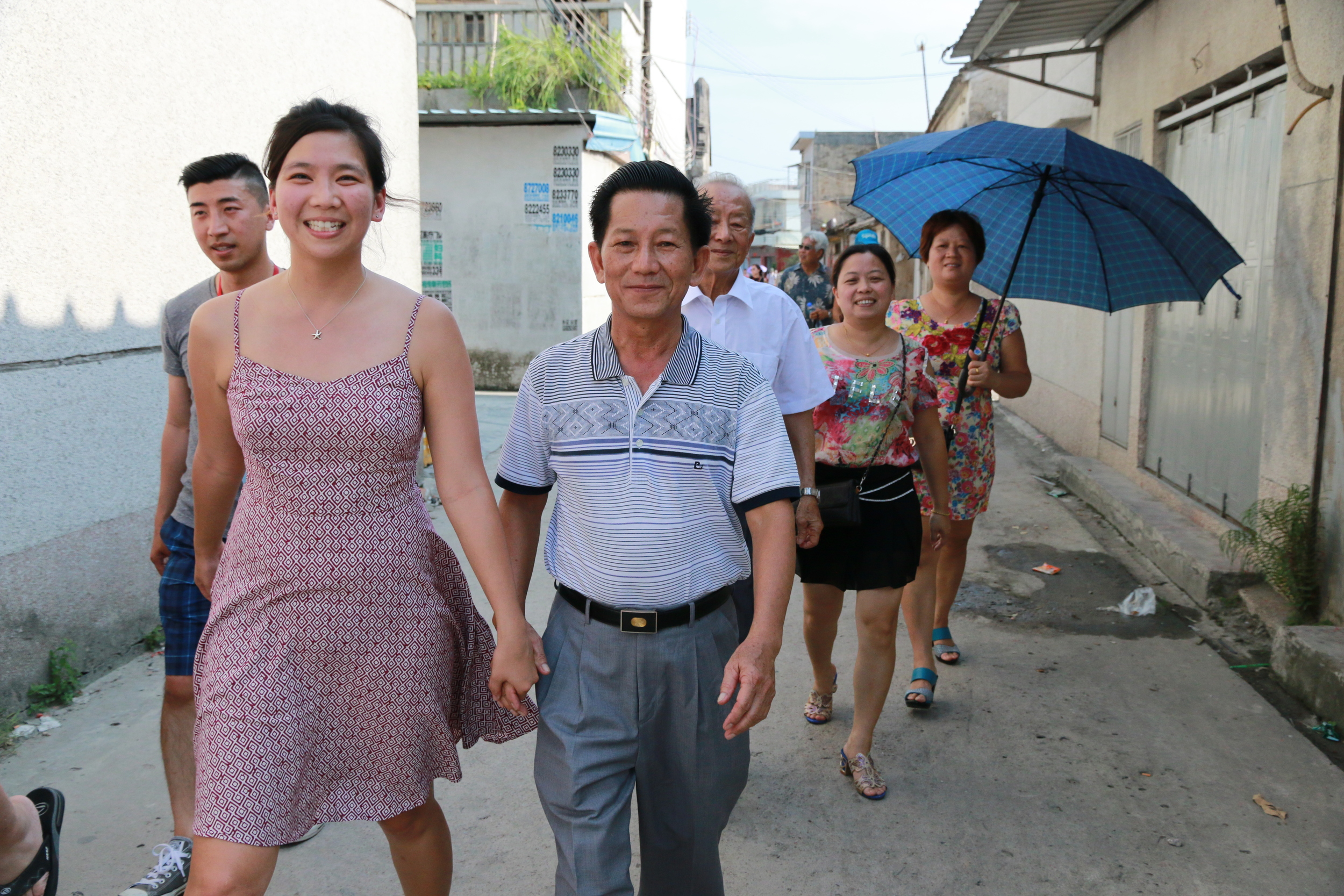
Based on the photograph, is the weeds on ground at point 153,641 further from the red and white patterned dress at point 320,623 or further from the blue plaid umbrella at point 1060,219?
the blue plaid umbrella at point 1060,219

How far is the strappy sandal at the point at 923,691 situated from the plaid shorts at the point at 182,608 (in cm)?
259

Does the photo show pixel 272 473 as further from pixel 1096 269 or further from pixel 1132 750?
pixel 1096 269

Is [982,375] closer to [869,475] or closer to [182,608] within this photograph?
[869,475]

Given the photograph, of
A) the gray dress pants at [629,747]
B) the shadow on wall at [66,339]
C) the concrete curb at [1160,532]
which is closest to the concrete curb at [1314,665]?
the concrete curb at [1160,532]

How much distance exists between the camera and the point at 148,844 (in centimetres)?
324

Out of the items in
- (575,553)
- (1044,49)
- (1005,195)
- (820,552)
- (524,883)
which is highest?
(1044,49)

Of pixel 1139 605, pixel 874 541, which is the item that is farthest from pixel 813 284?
pixel 874 541

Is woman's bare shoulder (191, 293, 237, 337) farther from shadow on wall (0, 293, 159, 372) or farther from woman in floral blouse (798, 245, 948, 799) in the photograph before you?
shadow on wall (0, 293, 159, 372)

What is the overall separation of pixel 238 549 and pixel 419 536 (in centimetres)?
37

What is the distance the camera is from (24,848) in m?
2.71

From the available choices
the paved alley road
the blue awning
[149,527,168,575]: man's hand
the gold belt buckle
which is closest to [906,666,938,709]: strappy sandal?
the paved alley road

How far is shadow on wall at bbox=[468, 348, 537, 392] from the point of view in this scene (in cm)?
1438

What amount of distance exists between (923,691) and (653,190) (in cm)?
267

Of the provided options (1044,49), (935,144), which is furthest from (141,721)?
(1044,49)
